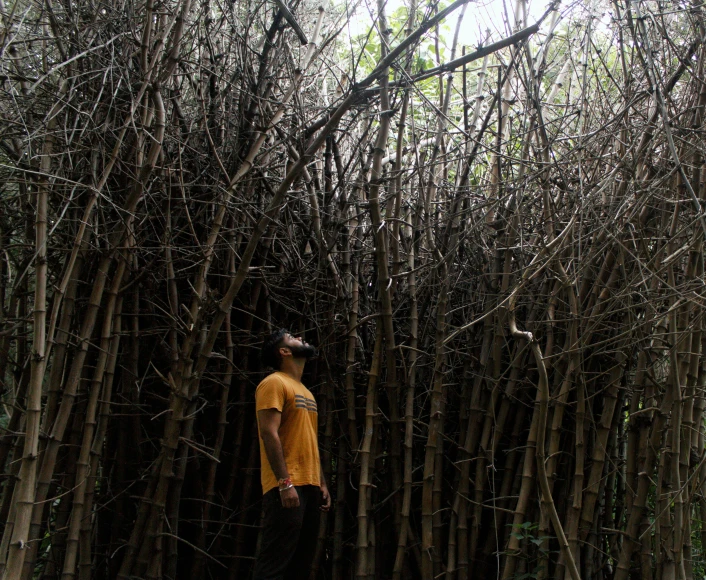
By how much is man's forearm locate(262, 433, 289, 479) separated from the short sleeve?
0.12 meters

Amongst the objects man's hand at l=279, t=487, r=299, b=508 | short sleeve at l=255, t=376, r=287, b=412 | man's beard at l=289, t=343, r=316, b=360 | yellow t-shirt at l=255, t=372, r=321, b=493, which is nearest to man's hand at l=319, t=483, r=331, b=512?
yellow t-shirt at l=255, t=372, r=321, b=493

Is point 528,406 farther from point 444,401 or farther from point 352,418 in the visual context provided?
point 352,418

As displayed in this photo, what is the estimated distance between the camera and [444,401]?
3.04m

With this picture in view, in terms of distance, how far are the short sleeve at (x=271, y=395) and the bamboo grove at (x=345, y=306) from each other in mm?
294

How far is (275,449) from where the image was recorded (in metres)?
2.55

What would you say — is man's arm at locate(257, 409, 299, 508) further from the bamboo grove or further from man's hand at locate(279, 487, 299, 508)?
the bamboo grove

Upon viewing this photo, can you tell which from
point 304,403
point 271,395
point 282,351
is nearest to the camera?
point 271,395

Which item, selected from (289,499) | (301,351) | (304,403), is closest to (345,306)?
(301,351)

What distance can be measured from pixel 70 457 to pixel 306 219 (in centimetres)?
154

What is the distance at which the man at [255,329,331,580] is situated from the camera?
255 centimetres

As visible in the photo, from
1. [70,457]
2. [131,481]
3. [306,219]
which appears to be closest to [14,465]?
[70,457]

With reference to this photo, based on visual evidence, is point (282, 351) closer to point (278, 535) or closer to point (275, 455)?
point (275, 455)

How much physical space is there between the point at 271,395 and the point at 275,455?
23 cm

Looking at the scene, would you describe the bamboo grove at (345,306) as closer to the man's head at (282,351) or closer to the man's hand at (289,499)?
the man's head at (282,351)
